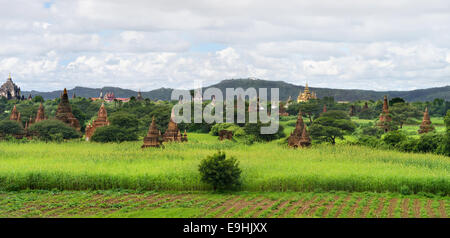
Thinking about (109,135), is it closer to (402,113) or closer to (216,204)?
(216,204)

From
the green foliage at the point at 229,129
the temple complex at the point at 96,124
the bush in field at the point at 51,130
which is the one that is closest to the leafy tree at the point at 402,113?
the green foliage at the point at 229,129

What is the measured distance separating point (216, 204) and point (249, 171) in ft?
21.1

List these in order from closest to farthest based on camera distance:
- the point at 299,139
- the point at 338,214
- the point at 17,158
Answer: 1. the point at 338,214
2. the point at 17,158
3. the point at 299,139

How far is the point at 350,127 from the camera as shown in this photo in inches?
2055

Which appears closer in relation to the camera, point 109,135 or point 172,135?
point 172,135

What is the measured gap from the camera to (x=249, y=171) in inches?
1104

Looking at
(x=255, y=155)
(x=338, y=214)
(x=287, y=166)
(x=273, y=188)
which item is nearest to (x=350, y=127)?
(x=255, y=155)

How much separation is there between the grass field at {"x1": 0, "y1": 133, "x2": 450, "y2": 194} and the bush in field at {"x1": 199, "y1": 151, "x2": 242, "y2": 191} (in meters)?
0.91

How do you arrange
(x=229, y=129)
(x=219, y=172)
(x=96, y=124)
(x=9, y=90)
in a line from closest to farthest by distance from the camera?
(x=219, y=172) → (x=96, y=124) → (x=229, y=129) → (x=9, y=90)

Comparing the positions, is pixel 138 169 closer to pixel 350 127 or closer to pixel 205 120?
pixel 350 127

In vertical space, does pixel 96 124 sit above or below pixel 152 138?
above

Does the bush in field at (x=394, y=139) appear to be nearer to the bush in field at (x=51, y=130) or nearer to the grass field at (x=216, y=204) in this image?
the grass field at (x=216, y=204)

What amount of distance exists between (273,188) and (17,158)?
20.6 metres

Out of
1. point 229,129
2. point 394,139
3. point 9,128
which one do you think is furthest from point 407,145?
point 9,128
